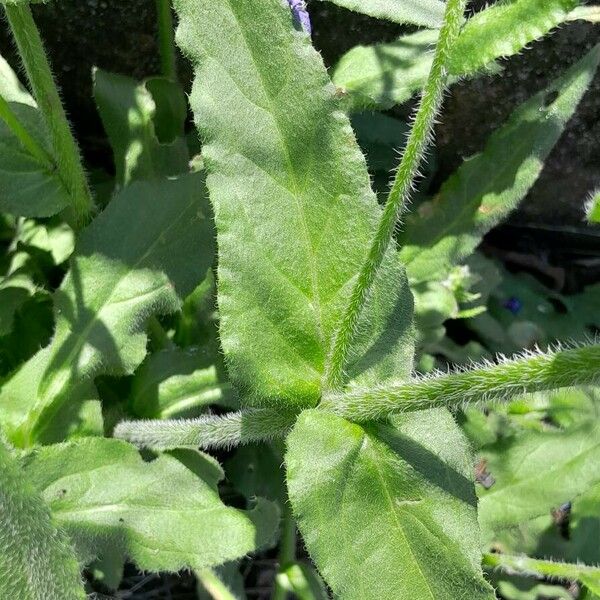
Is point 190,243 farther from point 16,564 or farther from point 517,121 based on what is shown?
point 517,121

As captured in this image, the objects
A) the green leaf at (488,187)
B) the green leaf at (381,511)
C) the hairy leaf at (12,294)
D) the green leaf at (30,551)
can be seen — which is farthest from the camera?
the green leaf at (488,187)

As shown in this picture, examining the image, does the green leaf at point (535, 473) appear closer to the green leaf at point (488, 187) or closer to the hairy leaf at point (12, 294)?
the green leaf at point (488, 187)

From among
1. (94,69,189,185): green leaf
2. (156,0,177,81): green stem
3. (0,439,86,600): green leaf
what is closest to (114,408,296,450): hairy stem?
(0,439,86,600): green leaf

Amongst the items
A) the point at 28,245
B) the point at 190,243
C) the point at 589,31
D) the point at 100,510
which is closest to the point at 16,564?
the point at 100,510

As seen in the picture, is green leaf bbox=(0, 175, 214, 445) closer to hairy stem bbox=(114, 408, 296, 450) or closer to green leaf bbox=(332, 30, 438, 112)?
hairy stem bbox=(114, 408, 296, 450)

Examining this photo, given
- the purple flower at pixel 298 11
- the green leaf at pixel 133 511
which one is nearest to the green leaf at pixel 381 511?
the green leaf at pixel 133 511
